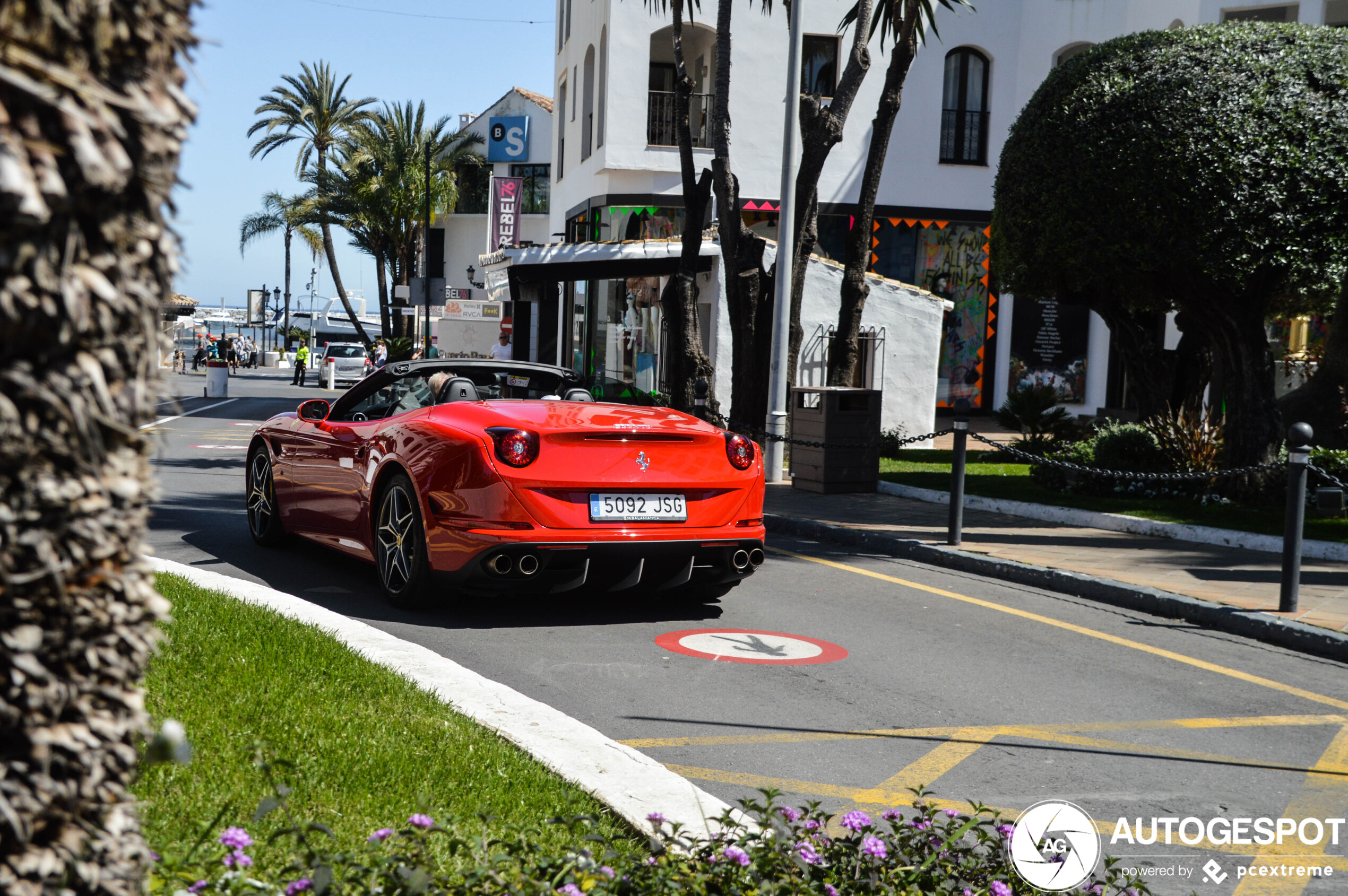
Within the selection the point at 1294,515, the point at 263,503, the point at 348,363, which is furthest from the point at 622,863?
the point at 348,363

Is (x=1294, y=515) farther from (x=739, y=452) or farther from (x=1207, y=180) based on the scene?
(x=1207, y=180)

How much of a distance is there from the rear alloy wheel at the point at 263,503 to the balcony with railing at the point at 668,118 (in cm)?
1770

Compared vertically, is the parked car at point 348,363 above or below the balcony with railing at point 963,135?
below

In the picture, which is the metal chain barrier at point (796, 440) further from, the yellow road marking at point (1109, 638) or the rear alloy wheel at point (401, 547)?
the rear alloy wheel at point (401, 547)

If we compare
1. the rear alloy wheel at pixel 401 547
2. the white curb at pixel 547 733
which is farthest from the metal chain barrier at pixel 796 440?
the white curb at pixel 547 733

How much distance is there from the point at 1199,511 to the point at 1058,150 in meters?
4.07

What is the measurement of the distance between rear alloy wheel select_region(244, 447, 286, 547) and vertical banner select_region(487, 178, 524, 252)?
30578 mm

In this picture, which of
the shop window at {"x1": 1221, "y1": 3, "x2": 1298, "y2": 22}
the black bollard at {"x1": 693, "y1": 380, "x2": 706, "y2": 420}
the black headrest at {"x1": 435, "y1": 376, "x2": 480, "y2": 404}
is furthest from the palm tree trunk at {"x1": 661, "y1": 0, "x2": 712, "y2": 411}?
the shop window at {"x1": 1221, "y1": 3, "x2": 1298, "y2": 22}

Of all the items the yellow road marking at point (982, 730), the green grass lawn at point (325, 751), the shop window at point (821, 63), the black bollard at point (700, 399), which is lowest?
the yellow road marking at point (982, 730)

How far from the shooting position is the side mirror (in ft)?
27.9

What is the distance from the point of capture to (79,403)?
5.01 feet

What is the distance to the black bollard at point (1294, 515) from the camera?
24.3 feet

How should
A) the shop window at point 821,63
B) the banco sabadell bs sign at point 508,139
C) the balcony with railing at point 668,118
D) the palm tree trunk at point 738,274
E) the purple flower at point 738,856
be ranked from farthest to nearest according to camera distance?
the banco sabadell bs sign at point 508,139
the shop window at point 821,63
the balcony with railing at point 668,118
the palm tree trunk at point 738,274
the purple flower at point 738,856

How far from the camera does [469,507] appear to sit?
6535 mm
